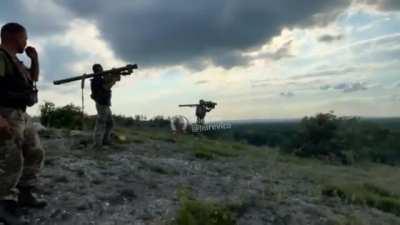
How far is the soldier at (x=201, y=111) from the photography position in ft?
68.9

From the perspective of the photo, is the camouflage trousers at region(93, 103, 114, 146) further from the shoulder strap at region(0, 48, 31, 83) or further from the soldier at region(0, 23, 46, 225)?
the shoulder strap at region(0, 48, 31, 83)

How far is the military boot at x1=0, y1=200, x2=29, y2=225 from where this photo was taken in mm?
5684

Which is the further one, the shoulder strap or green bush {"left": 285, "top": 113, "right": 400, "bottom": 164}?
green bush {"left": 285, "top": 113, "right": 400, "bottom": 164}

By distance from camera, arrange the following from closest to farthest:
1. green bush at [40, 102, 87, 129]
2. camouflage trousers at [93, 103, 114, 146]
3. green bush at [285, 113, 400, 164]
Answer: camouflage trousers at [93, 103, 114, 146] → green bush at [40, 102, 87, 129] → green bush at [285, 113, 400, 164]

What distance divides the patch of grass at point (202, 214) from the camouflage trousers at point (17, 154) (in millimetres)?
1586

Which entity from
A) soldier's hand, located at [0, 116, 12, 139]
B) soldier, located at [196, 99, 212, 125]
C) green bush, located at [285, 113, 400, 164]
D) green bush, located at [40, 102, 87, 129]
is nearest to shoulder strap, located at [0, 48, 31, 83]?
soldier's hand, located at [0, 116, 12, 139]

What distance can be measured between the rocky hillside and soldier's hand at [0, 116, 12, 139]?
1076mm

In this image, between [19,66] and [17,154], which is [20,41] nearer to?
[19,66]

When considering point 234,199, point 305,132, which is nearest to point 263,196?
point 234,199

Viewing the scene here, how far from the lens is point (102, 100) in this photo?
36.2ft

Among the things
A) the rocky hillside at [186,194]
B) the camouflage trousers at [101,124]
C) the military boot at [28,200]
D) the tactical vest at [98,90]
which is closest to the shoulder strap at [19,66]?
the military boot at [28,200]

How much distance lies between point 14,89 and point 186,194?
2.63m

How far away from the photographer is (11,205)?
5.93m

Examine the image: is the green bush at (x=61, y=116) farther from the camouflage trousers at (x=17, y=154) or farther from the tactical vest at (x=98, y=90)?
the camouflage trousers at (x=17, y=154)
